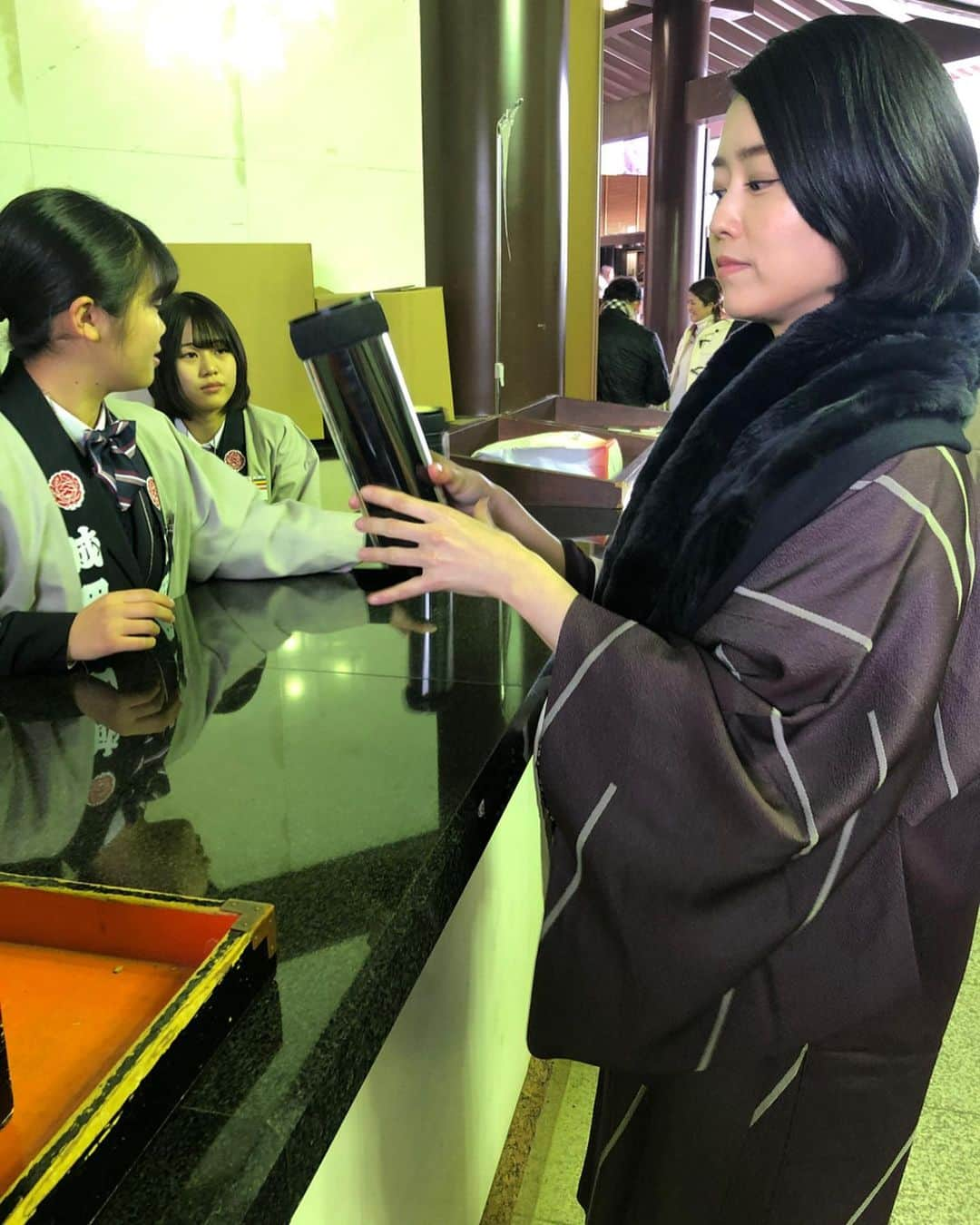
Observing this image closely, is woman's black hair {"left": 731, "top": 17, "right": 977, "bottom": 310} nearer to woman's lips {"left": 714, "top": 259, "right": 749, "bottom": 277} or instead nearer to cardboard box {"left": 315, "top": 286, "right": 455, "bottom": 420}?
woman's lips {"left": 714, "top": 259, "right": 749, "bottom": 277}

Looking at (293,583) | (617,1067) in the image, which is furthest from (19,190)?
(617,1067)

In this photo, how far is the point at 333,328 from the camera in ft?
2.67

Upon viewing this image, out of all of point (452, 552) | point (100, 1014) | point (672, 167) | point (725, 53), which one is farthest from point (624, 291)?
point (725, 53)

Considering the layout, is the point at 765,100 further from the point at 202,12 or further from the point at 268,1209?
the point at 202,12

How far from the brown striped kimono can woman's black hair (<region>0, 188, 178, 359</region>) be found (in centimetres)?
73

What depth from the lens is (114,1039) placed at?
48 cm

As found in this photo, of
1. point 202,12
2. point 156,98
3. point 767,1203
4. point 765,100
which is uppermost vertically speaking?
point 202,12

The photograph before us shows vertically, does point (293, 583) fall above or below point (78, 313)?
below

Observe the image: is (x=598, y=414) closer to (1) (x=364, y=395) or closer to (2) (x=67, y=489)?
(2) (x=67, y=489)

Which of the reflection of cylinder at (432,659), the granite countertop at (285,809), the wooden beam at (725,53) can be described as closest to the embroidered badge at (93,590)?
the granite countertop at (285,809)

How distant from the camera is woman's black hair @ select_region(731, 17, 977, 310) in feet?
2.34

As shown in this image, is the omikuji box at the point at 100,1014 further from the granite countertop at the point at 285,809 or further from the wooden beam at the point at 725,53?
the wooden beam at the point at 725,53

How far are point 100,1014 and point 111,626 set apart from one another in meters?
0.58

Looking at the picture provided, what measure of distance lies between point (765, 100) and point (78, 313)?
0.76 m
